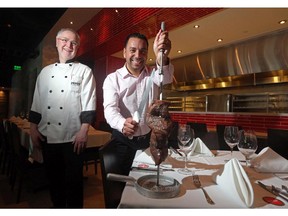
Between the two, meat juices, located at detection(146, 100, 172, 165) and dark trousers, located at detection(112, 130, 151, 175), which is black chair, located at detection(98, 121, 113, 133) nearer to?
dark trousers, located at detection(112, 130, 151, 175)

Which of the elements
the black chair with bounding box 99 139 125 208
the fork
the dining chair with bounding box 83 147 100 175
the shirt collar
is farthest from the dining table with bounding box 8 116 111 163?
the fork

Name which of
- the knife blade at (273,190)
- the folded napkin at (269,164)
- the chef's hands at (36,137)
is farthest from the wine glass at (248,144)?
the chef's hands at (36,137)

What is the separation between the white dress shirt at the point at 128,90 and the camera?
91 cm

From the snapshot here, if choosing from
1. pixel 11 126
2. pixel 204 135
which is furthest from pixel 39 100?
pixel 204 135

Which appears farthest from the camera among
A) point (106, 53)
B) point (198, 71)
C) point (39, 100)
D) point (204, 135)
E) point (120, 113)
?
point (198, 71)

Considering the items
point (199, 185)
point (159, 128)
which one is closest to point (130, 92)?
point (159, 128)

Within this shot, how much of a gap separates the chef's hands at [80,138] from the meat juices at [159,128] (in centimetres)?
36

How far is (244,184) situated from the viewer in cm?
52

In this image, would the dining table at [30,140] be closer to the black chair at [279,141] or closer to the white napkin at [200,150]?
the white napkin at [200,150]

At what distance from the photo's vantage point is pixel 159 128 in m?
0.58

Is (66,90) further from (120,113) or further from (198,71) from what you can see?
(198,71)

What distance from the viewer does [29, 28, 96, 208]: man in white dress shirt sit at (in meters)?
0.82

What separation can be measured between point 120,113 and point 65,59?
1.10 feet
